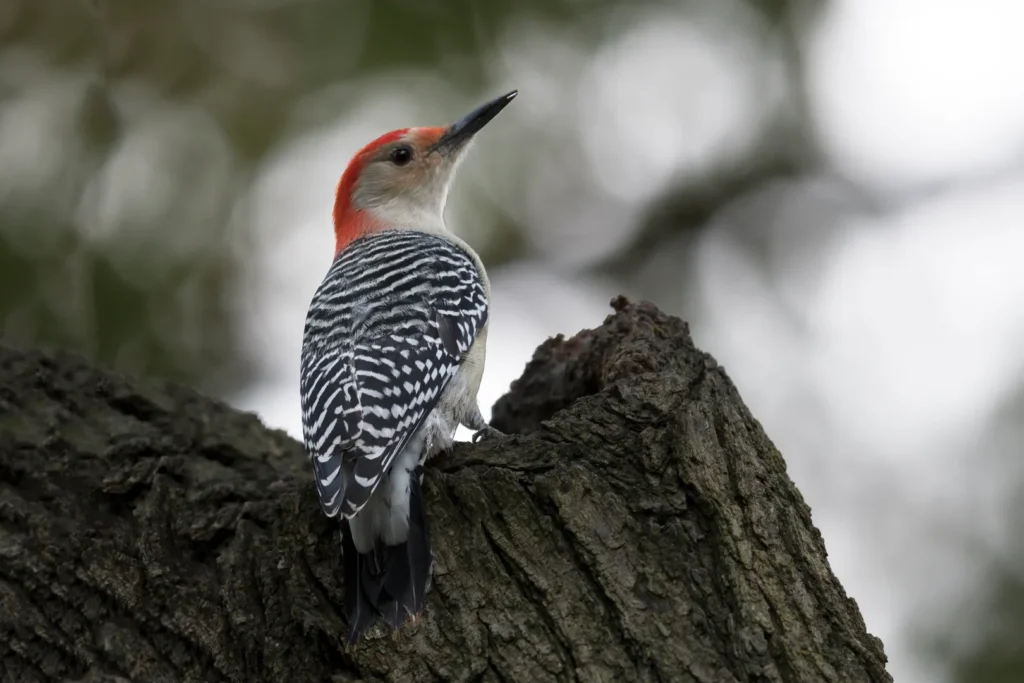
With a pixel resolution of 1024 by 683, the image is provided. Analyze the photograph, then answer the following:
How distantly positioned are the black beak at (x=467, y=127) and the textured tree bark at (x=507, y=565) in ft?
6.99

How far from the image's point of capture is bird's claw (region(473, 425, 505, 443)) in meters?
4.48

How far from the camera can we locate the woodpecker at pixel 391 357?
3.33 metres

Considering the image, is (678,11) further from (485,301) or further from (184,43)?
(184,43)

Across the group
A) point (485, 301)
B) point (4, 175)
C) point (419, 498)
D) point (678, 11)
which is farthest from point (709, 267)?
point (4, 175)

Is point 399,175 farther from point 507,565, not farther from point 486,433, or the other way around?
point 507,565

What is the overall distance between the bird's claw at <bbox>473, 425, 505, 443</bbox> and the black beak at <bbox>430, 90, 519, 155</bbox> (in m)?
1.94

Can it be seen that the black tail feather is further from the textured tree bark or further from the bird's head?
the bird's head

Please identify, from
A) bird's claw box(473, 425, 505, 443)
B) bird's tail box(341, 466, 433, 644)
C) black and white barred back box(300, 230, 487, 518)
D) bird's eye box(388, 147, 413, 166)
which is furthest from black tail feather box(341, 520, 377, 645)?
bird's eye box(388, 147, 413, 166)

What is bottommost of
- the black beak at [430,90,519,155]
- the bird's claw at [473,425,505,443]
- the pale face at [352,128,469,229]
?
the bird's claw at [473,425,505,443]

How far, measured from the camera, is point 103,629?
→ 11.4 feet

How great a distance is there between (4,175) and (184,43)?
1.21 metres

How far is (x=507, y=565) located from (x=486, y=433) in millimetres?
1322

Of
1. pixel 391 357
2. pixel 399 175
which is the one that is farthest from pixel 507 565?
pixel 399 175

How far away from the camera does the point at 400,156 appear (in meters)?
5.86
